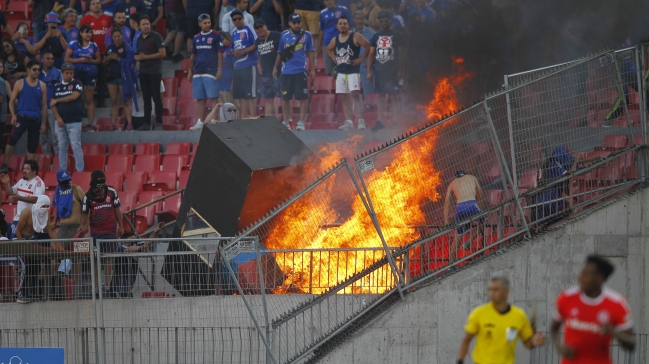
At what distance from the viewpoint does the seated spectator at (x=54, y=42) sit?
1925 centimetres

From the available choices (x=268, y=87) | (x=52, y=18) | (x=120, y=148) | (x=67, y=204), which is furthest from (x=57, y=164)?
(x=268, y=87)

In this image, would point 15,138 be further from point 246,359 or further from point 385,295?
point 385,295

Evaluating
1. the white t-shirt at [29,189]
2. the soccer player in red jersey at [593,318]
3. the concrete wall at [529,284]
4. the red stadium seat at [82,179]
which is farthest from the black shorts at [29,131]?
the soccer player in red jersey at [593,318]

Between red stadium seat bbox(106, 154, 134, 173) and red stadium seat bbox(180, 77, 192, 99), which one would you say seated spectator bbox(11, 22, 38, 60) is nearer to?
red stadium seat bbox(180, 77, 192, 99)

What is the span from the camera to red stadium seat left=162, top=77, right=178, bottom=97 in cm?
1961

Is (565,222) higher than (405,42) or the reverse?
the reverse

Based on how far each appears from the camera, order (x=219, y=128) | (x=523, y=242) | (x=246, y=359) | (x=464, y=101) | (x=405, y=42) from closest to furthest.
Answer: (x=523, y=242), (x=246, y=359), (x=219, y=128), (x=464, y=101), (x=405, y=42)

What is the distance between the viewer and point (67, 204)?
46.1 feet

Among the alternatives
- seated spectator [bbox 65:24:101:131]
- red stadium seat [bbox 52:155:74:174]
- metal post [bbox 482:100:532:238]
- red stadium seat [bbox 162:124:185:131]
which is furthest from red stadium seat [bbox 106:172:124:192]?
metal post [bbox 482:100:532:238]

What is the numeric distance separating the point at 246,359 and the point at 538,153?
4270 millimetres

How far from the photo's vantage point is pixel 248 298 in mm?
11703

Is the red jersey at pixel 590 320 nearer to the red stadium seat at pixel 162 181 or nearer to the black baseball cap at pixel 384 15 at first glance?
the red stadium seat at pixel 162 181

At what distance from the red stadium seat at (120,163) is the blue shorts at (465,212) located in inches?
307

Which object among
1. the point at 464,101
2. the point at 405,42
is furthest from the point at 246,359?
the point at 405,42
